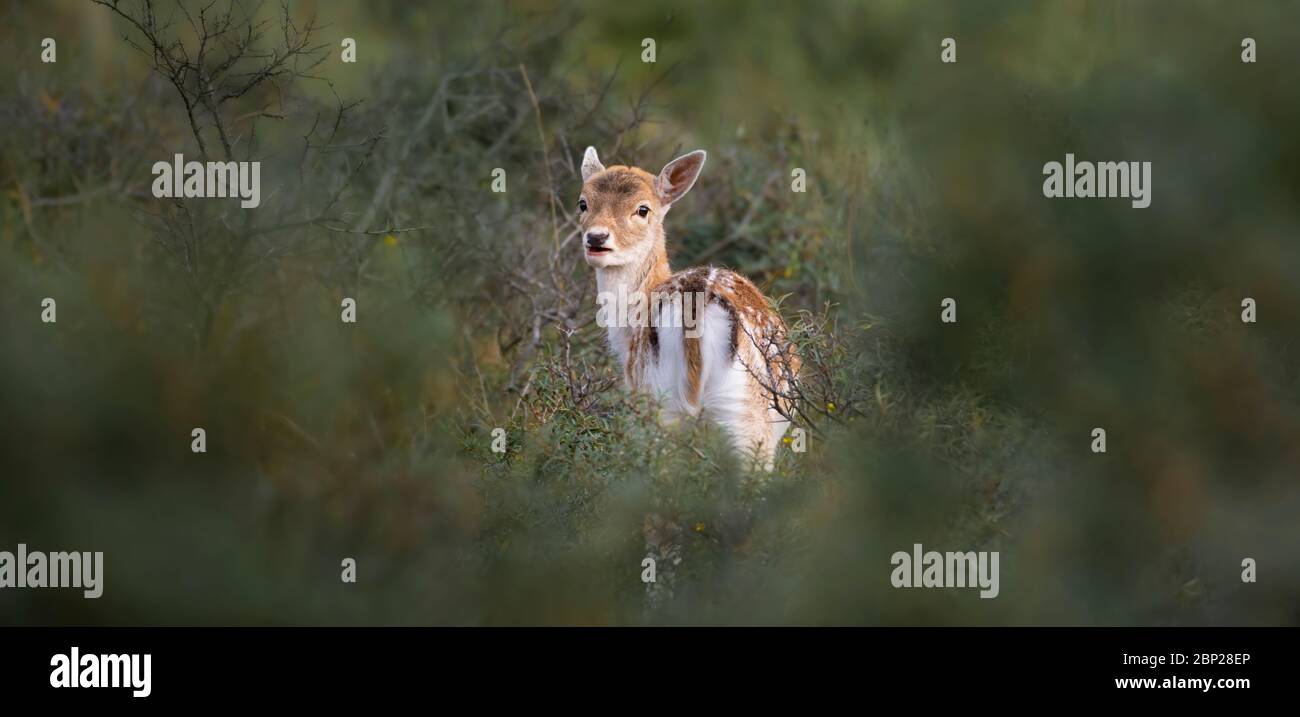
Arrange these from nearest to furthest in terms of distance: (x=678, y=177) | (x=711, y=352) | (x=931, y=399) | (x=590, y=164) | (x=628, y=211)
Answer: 1. (x=931, y=399)
2. (x=711, y=352)
3. (x=628, y=211)
4. (x=678, y=177)
5. (x=590, y=164)

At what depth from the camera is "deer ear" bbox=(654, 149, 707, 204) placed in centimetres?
740

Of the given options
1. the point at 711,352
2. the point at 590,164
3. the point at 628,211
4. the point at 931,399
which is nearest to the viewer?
the point at 931,399

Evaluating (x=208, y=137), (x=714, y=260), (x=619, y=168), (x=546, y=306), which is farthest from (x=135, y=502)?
(x=714, y=260)

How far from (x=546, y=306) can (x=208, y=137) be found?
249cm

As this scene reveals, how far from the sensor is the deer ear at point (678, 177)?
7.40m

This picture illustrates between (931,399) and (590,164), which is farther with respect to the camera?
(590,164)

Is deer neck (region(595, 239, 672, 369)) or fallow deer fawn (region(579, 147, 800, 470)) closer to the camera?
fallow deer fawn (region(579, 147, 800, 470))

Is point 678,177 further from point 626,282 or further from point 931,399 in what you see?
point 931,399

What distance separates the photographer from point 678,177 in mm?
7500

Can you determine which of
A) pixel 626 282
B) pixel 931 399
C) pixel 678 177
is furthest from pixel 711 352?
pixel 931 399

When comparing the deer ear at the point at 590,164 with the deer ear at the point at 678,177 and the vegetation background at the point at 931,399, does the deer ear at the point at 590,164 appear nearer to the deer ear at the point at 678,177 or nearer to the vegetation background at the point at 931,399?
the deer ear at the point at 678,177

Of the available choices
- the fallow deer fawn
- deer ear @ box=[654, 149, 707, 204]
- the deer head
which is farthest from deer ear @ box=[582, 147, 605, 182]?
the fallow deer fawn

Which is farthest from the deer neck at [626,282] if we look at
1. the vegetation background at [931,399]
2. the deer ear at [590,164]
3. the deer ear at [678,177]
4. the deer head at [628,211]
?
the vegetation background at [931,399]

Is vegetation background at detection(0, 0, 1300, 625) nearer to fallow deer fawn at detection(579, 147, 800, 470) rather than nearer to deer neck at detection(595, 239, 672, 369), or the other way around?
fallow deer fawn at detection(579, 147, 800, 470)
